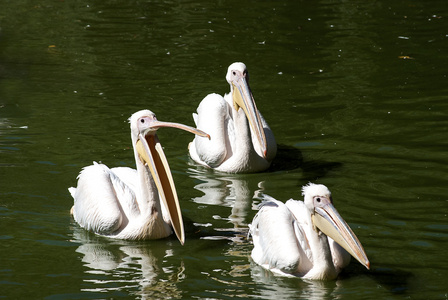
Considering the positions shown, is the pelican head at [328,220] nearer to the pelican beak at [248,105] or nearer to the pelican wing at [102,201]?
the pelican wing at [102,201]

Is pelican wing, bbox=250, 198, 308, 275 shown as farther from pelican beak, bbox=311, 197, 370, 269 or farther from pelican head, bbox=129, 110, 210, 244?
pelican head, bbox=129, 110, 210, 244

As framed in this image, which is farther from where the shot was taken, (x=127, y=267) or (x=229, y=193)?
(x=229, y=193)

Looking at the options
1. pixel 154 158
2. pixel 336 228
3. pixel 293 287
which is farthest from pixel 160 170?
pixel 336 228

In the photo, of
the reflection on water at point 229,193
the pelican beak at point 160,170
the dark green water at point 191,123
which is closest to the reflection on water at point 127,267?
the dark green water at point 191,123

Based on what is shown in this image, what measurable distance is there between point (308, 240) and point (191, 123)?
3727 millimetres

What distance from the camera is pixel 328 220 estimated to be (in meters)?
5.28

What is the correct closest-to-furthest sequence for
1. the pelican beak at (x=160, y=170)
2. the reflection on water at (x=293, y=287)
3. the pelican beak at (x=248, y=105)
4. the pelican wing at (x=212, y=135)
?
the reflection on water at (x=293, y=287)
the pelican beak at (x=160, y=170)
the pelican beak at (x=248, y=105)
the pelican wing at (x=212, y=135)

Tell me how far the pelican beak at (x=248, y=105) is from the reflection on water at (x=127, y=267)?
1.68 meters

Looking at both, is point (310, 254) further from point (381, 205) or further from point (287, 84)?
point (287, 84)

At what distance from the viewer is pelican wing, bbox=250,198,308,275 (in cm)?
543

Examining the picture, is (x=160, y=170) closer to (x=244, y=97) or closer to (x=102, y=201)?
(x=102, y=201)

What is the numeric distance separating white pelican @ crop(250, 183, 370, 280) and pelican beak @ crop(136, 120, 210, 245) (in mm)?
653

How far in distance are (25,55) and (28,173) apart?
4693 millimetres

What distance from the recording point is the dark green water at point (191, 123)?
563cm
